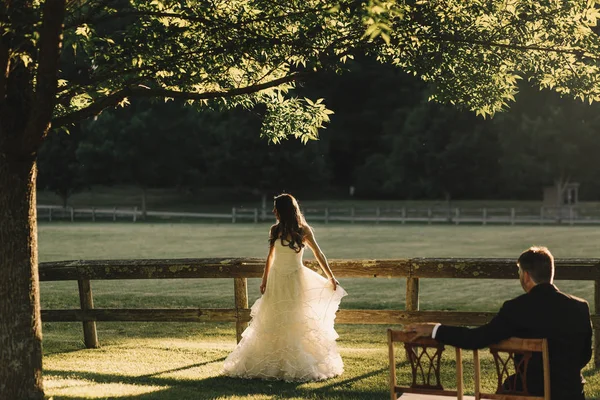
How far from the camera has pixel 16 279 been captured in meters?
7.52

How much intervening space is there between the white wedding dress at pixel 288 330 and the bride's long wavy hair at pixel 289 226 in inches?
3.8

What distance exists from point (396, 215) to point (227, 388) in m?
61.5

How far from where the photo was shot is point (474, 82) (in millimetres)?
9172

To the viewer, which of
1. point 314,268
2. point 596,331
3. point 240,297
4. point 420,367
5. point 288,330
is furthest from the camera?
point 240,297

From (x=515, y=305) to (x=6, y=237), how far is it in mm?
4668

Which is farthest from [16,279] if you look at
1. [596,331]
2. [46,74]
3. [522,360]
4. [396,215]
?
[396,215]

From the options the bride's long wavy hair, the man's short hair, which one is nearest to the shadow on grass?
the bride's long wavy hair

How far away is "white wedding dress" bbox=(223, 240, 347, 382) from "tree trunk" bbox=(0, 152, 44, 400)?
230cm

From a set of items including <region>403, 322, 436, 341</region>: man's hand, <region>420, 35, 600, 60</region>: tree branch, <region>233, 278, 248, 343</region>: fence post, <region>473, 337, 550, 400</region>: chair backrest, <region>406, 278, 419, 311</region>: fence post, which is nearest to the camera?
<region>473, 337, 550, 400</region>: chair backrest

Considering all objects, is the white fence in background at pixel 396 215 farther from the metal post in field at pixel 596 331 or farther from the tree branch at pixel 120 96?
the tree branch at pixel 120 96

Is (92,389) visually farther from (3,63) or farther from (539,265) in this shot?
(539,265)

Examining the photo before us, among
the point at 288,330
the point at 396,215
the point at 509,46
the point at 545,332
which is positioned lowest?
the point at 396,215

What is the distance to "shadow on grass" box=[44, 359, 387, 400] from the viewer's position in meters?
8.10

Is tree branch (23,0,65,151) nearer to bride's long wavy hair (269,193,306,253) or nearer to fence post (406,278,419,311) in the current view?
bride's long wavy hair (269,193,306,253)
